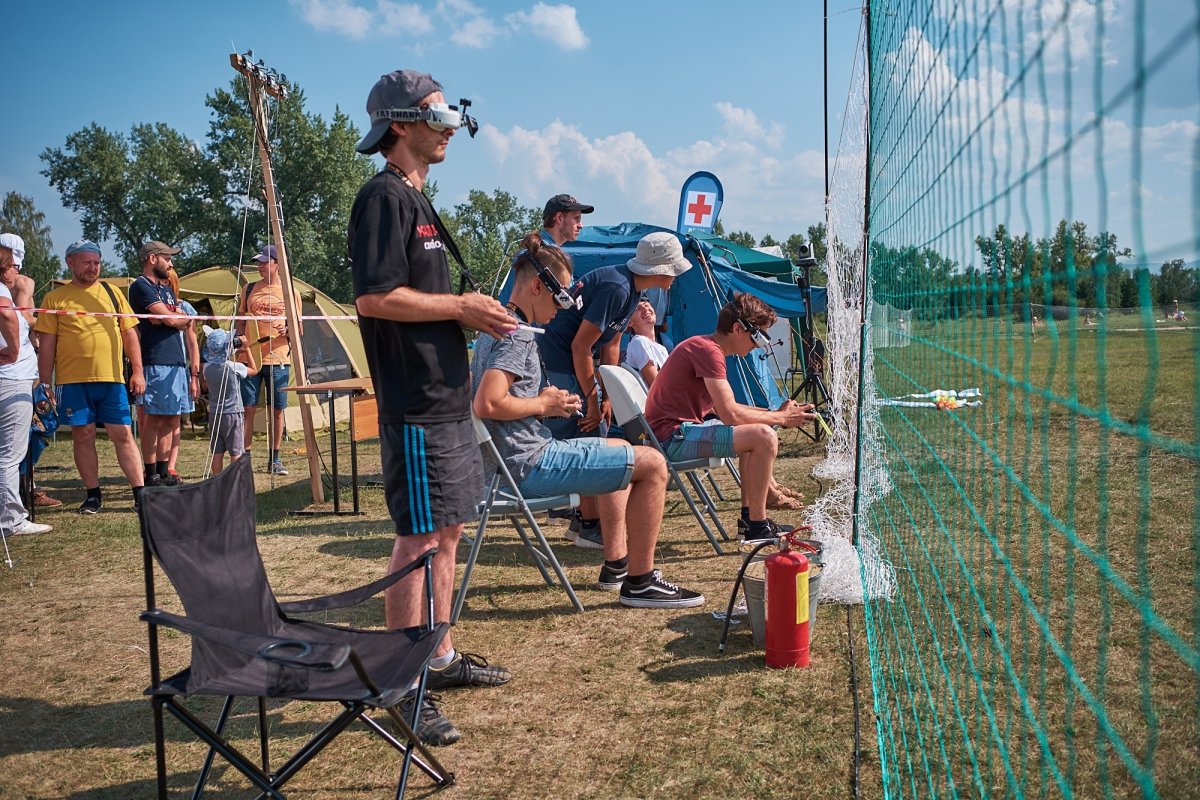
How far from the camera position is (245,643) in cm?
209

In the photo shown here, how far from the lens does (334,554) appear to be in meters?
5.30

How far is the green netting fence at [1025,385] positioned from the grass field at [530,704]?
0.34 metres

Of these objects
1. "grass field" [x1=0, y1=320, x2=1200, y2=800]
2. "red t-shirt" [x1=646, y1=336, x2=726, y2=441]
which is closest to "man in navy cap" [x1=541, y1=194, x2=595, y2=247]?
"red t-shirt" [x1=646, y1=336, x2=726, y2=441]

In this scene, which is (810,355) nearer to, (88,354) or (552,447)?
(552,447)

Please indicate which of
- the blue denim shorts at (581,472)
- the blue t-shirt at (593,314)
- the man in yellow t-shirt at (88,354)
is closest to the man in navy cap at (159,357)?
the man in yellow t-shirt at (88,354)

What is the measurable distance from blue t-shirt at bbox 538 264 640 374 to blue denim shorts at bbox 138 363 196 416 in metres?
3.47

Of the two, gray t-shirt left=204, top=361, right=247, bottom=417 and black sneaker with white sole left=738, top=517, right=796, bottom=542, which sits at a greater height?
gray t-shirt left=204, top=361, right=247, bottom=417

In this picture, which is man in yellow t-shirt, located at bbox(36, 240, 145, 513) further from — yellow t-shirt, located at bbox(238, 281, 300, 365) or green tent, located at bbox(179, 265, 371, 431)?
green tent, located at bbox(179, 265, 371, 431)

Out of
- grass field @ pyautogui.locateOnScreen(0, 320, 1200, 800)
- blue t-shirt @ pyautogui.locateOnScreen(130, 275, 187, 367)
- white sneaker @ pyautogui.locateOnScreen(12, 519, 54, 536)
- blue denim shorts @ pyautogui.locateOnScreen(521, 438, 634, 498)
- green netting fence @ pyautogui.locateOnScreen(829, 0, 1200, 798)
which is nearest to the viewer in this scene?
green netting fence @ pyautogui.locateOnScreen(829, 0, 1200, 798)

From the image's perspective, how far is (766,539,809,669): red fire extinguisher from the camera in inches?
128

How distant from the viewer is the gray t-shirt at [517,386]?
366 cm

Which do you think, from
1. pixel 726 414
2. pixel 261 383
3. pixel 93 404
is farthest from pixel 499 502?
pixel 261 383

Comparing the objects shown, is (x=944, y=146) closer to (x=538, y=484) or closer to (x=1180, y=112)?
(x=1180, y=112)

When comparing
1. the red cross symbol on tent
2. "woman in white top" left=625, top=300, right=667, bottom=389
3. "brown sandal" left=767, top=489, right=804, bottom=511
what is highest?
the red cross symbol on tent
